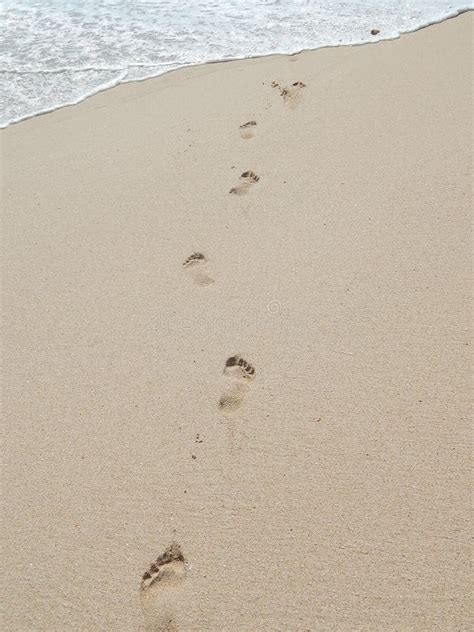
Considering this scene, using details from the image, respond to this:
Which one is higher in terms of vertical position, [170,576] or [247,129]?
[247,129]

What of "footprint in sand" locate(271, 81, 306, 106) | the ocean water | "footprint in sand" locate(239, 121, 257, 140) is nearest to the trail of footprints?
"footprint in sand" locate(239, 121, 257, 140)

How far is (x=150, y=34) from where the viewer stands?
4.72 meters

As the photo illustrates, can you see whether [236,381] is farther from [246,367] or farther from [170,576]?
[170,576]

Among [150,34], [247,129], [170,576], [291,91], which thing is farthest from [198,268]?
[150,34]

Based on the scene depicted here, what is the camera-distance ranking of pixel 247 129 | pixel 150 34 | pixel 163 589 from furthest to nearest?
1. pixel 150 34
2. pixel 247 129
3. pixel 163 589

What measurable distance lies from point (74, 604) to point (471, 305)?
1.73 meters

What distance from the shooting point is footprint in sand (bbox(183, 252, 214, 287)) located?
2.52 metres

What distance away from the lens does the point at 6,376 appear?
2289mm

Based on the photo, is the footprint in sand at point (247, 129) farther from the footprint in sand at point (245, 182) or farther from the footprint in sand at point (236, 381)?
the footprint in sand at point (236, 381)

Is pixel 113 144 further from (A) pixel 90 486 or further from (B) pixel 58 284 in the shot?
(A) pixel 90 486

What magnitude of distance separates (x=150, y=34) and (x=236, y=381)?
3.68m

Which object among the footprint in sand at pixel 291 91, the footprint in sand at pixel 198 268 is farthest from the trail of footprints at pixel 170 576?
the footprint in sand at pixel 291 91

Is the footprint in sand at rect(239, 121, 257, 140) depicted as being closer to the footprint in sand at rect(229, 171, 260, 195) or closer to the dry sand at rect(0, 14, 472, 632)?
the dry sand at rect(0, 14, 472, 632)

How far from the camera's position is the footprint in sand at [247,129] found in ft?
10.9
